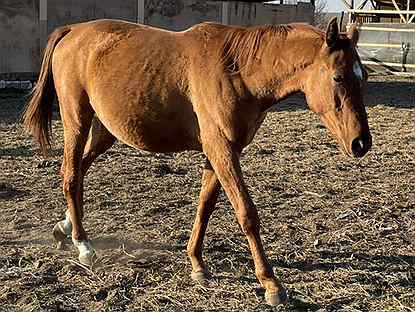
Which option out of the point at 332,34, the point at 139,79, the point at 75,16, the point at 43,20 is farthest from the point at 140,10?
the point at 332,34

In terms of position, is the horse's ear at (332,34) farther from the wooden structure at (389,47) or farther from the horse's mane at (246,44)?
the wooden structure at (389,47)

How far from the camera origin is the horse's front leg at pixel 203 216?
154 inches

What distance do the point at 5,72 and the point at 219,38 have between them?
10.3 m

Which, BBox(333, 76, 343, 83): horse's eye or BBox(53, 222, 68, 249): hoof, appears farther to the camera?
BBox(53, 222, 68, 249): hoof

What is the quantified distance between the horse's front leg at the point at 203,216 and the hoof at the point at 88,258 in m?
0.63

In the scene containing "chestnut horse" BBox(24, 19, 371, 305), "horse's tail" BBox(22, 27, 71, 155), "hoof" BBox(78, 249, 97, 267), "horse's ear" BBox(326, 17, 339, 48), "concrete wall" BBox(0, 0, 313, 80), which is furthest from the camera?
"concrete wall" BBox(0, 0, 313, 80)

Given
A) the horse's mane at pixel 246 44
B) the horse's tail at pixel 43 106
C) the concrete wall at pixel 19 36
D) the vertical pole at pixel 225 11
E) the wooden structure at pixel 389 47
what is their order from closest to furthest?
the horse's mane at pixel 246 44, the horse's tail at pixel 43 106, the concrete wall at pixel 19 36, the vertical pole at pixel 225 11, the wooden structure at pixel 389 47

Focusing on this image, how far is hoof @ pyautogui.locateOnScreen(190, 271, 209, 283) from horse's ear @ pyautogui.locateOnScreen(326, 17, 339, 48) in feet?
5.19

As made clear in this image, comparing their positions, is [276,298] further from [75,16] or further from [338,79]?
[75,16]

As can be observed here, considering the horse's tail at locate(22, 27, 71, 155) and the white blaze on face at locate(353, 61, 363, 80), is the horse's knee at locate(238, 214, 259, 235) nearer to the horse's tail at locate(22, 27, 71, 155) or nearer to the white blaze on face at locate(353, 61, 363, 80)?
the white blaze on face at locate(353, 61, 363, 80)

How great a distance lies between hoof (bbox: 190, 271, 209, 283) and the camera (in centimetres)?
383

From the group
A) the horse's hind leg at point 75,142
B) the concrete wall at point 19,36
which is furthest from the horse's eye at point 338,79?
the concrete wall at point 19,36

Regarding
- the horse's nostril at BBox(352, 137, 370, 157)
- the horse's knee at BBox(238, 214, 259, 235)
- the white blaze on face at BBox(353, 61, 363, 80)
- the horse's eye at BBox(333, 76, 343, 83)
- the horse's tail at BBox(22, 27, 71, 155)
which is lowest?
the horse's knee at BBox(238, 214, 259, 235)

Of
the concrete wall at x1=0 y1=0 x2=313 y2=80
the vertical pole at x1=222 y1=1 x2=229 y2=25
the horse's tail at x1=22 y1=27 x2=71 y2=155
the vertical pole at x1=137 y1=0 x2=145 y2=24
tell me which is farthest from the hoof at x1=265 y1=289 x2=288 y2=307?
the vertical pole at x1=222 y1=1 x2=229 y2=25
